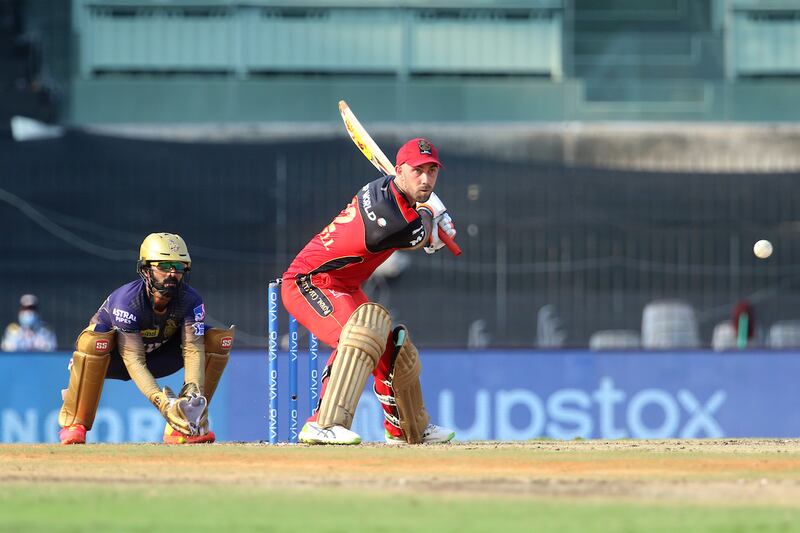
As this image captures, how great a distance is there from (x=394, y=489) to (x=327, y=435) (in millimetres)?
1959

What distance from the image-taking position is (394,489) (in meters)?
5.86

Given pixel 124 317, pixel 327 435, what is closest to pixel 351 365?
pixel 327 435

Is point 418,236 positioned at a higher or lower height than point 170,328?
higher

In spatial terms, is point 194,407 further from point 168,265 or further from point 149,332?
point 168,265

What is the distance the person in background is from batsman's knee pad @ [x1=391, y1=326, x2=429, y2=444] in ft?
26.8

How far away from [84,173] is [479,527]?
45.4 ft

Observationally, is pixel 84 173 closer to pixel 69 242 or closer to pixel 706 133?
pixel 69 242

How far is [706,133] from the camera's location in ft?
64.4

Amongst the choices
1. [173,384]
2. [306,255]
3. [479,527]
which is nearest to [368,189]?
[306,255]

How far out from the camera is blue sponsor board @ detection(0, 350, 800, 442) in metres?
13.6

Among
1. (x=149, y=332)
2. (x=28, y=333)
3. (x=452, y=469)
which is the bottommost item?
(x=452, y=469)

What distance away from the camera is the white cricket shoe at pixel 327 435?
A: 775 centimetres

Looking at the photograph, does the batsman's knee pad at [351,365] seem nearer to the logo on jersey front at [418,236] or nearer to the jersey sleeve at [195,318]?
the logo on jersey front at [418,236]

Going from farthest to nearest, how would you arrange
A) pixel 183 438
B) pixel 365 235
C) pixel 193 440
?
pixel 183 438 → pixel 193 440 → pixel 365 235
